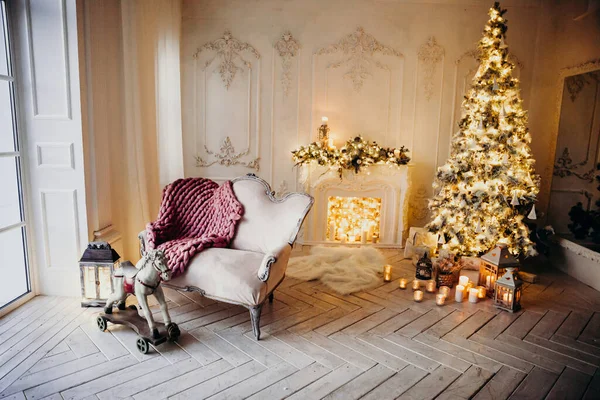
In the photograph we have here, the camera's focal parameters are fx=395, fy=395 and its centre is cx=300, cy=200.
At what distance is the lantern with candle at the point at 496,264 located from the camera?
345 centimetres

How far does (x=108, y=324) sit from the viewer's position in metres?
2.78

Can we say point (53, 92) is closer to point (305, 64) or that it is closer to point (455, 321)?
point (305, 64)

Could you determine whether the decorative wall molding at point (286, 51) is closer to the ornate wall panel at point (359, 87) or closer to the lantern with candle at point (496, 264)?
the ornate wall panel at point (359, 87)

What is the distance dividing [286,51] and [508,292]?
374 centimetres

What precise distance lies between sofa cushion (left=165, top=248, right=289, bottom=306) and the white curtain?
3.94 ft

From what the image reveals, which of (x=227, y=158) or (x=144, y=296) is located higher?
(x=227, y=158)

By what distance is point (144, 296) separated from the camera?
2539 millimetres

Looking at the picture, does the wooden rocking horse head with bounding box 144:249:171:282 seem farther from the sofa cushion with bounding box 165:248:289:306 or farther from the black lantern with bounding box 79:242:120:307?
the black lantern with bounding box 79:242:120:307

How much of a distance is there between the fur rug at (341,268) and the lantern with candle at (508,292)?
1020mm

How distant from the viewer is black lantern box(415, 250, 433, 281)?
3.85 metres

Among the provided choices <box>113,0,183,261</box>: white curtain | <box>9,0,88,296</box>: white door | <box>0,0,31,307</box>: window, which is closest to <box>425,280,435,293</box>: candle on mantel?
<box>113,0,183,261</box>: white curtain

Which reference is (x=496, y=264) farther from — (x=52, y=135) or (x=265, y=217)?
(x=52, y=135)

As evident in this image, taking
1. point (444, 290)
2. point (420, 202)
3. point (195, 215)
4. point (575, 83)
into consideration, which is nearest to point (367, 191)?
point (420, 202)

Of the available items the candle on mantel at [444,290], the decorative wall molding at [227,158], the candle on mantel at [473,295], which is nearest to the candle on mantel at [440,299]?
the candle on mantel at [444,290]
